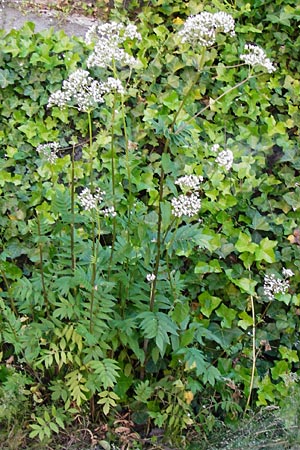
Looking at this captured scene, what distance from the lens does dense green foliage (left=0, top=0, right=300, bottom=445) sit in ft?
7.86

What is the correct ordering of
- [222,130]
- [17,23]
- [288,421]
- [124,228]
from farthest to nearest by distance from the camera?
[17,23]
[222,130]
[124,228]
[288,421]

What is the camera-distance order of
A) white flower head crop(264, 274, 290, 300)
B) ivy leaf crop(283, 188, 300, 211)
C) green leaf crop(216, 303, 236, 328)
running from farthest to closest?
ivy leaf crop(283, 188, 300, 211), green leaf crop(216, 303, 236, 328), white flower head crop(264, 274, 290, 300)

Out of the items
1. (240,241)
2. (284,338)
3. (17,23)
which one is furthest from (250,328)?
(17,23)

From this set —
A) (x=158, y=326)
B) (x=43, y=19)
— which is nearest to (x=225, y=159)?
(x=158, y=326)

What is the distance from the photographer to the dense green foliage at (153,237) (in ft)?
7.86

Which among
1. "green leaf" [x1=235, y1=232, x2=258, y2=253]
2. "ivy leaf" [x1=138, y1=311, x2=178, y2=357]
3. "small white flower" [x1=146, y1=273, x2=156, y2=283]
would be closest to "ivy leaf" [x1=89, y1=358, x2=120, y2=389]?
"ivy leaf" [x1=138, y1=311, x2=178, y2=357]

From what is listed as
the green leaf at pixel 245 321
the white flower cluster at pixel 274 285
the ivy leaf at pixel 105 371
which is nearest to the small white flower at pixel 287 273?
the white flower cluster at pixel 274 285

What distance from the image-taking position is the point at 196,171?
3.08 m

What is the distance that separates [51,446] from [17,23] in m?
2.69

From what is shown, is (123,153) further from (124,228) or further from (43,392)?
(43,392)

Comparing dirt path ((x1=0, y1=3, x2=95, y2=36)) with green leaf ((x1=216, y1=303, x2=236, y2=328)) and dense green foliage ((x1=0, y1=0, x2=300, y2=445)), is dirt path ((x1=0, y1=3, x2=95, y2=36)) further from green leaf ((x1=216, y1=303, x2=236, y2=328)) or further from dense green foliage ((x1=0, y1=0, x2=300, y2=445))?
green leaf ((x1=216, y1=303, x2=236, y2=328))

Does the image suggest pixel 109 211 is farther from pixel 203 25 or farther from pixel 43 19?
pixel 43 19

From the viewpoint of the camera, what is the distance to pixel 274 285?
2.88m

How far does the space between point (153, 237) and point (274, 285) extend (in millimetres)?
775
